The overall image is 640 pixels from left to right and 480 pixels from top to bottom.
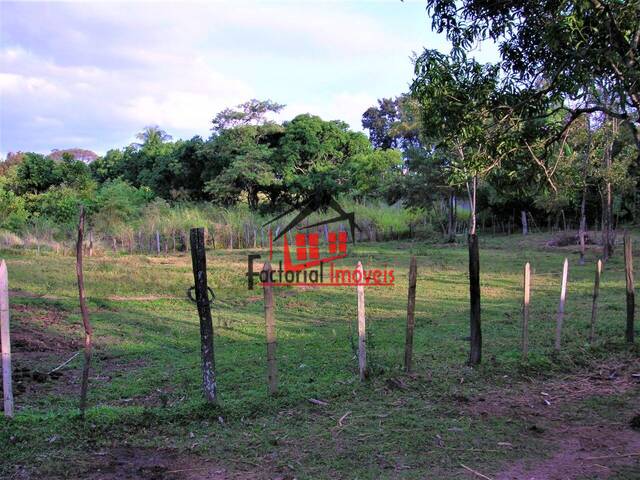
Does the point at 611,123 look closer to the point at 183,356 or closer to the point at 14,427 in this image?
the point at 183,356

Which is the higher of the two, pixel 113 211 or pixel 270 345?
pixel 113 211

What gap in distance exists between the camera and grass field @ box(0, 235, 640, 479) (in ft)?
11.5

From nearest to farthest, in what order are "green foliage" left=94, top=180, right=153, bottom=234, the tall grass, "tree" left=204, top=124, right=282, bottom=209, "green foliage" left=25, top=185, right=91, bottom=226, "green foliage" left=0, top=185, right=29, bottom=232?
1. the tall grass
2. "green foliage" left=0, top=185, right=29, bottom=232
3. "green foliage" left=94, top=180, right=153, bottom=234
4. "green foliage" left=25, top=185, right=91, bottom=226
5. "tree" left=204, top=124, right=282, bottom=209

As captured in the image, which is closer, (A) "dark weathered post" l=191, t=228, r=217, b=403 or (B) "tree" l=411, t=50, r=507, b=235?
(A) "dark weathered post" l=191, t=228, r=217, b=403

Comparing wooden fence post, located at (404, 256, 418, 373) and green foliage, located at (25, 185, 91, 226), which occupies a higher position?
green foliage, located at (25, 185, 91, 226)

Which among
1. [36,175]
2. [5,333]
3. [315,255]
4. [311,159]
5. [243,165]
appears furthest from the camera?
[311,159]

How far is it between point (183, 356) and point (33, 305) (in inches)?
162

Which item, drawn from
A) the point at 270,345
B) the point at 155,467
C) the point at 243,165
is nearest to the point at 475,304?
the point at 270,345

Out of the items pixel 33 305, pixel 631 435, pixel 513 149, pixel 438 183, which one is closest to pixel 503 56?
pixel 513 149

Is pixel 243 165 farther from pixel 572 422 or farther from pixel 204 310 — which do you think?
pixel 572 422

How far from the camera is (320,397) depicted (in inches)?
189

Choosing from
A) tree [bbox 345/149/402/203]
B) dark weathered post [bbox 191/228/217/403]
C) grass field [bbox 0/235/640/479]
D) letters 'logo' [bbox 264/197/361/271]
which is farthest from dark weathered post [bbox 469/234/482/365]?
tree [bbox 345/149/402/203]

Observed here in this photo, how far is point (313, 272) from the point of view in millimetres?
14953

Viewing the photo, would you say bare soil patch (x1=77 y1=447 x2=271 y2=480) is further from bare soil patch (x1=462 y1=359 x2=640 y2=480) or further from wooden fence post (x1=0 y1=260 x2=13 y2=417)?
bare soil patch (x1=462 y1=359 x2=640 y2=480)
